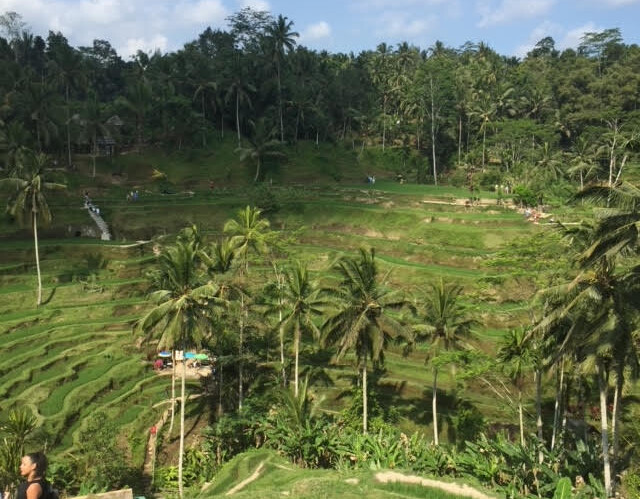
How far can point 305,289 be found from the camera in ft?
108

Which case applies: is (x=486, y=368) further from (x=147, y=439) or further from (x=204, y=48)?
(x=204, y=48)

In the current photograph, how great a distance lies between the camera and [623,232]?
54.3ft

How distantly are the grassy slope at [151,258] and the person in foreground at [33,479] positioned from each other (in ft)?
69.8

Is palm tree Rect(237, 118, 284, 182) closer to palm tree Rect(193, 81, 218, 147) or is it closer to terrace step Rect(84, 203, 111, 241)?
palm tree Rect(193, 81, 218, 147)

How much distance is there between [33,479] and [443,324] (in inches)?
961

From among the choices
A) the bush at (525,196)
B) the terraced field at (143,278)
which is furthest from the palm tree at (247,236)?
the bush at (525,196)

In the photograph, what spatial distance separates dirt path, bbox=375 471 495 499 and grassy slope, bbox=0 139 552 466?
10307mm

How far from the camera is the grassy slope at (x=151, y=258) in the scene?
3425 cm

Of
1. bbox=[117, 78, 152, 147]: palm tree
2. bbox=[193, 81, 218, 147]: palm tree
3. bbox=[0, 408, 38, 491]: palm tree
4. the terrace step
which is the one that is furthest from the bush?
bbox=[117, 78, 152, 147]: palm tree

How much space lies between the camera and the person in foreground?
8781 millimetres

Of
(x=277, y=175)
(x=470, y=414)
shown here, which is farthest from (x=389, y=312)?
(x=277, y=175)

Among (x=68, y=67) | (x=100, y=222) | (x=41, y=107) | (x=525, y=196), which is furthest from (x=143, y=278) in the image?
(x=68, y=67)

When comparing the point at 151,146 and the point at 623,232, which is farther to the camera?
the point at 151,146

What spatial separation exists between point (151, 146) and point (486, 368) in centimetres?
6318
